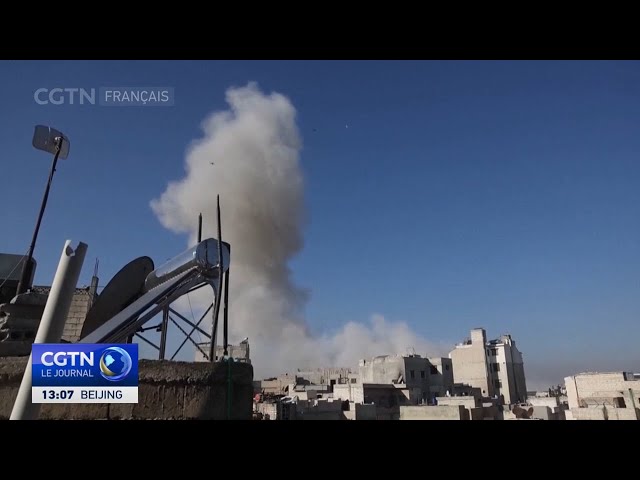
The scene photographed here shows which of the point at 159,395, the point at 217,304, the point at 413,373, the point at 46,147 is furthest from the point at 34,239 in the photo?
the point at 413,373

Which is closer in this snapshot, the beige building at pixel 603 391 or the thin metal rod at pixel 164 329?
the thin metal rod at pixel 164 329

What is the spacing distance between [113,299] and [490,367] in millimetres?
32486

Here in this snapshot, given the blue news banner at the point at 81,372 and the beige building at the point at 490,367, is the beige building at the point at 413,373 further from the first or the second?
the blue news banner at the point at 81,372

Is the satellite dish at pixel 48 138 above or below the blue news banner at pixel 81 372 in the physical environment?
above

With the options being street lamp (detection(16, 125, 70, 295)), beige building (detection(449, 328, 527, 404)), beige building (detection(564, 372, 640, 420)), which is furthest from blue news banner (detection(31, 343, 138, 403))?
beige building (detection(449, 328, 527, 404))

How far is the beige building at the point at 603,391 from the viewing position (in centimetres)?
2036

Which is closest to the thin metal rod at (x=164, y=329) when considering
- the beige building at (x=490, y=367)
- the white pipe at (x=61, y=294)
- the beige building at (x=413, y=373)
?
the white pipe at (x=61, y=294)

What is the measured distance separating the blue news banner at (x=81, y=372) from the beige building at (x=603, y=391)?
18474 millimetres

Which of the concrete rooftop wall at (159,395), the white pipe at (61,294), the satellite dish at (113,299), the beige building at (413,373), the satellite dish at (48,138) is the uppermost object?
the satellite dish at (48,138)

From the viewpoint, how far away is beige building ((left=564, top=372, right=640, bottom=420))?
2036cm
